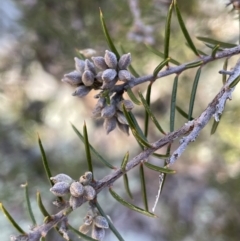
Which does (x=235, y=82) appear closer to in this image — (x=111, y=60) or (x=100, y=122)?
(x=111, y=60)

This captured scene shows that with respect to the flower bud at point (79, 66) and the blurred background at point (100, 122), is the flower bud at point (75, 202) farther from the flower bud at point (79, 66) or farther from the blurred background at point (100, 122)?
the blurred background at point (100, 122)

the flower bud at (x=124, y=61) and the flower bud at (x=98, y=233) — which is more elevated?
the flower bud at (x=124, y=61)

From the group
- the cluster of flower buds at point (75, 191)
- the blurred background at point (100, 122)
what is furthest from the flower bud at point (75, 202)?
the blurred background at point (100, 122)

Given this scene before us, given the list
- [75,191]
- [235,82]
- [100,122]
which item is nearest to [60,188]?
[75,191]

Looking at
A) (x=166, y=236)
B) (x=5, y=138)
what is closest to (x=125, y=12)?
(x=5, y=138)

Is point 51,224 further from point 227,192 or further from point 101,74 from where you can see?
point 227,192

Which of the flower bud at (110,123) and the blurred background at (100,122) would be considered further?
the blurred background at (100,122)
